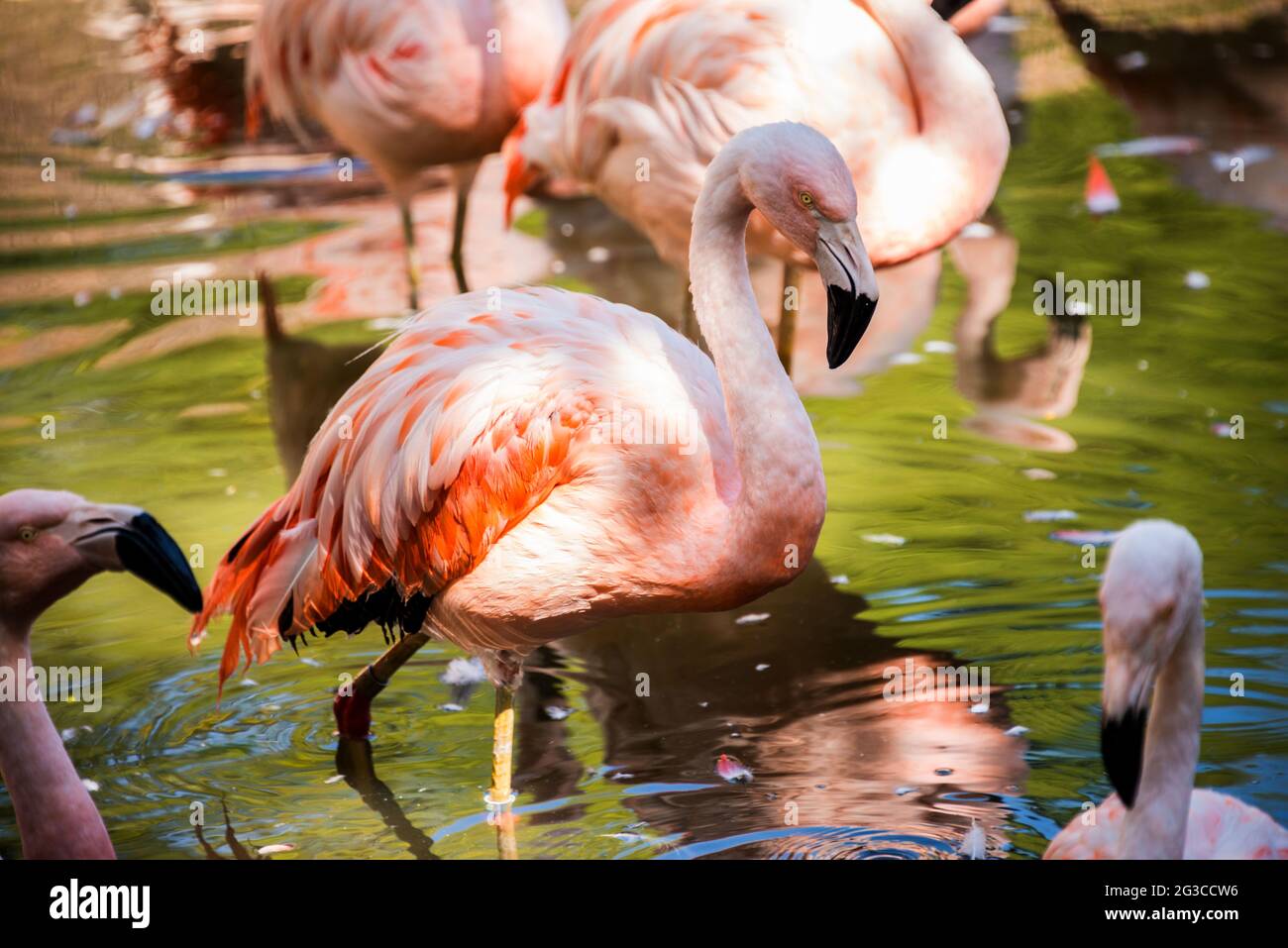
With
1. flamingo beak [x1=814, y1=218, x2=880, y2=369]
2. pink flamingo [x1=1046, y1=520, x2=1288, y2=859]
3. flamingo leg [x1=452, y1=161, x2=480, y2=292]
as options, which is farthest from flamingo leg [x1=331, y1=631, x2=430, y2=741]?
flamingo leg [x1=452, y1=161, x2=480, y2=292]

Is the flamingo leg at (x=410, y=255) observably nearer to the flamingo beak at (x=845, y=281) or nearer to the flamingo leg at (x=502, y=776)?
the flamingo leg at (x=502, y=776)

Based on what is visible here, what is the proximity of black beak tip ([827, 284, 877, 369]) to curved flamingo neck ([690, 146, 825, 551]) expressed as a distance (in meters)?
0.14

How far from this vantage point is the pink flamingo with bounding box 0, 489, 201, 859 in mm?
2904

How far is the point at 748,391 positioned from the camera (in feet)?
11.6

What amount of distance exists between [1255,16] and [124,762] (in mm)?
8282

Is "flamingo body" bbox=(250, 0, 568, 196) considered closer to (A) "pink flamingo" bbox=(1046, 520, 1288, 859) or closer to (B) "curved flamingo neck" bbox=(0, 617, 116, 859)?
(B) "curved flamingo neck" bbox=(0, 617, 116, 859)

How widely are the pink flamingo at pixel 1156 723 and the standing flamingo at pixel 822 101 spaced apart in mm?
2314

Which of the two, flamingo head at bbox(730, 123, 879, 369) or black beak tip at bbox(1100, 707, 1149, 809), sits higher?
flamingo head at bbox(730, 123, 879, 369)

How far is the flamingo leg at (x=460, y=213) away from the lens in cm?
708

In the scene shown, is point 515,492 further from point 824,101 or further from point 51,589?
point 824,101

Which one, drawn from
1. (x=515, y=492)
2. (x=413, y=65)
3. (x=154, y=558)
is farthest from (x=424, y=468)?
(x=413, y=65)

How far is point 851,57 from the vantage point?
5.07m

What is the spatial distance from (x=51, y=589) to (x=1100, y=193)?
5.70 metres
